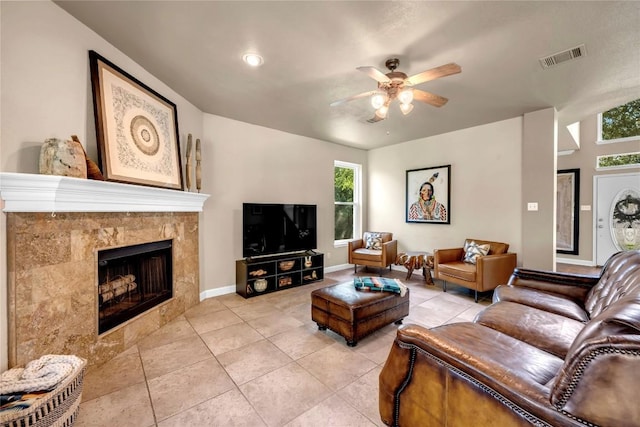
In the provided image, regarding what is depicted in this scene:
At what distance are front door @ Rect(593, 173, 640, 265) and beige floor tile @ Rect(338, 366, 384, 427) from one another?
20.8 ft

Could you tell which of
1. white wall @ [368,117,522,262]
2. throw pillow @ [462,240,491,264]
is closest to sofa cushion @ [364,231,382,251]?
white wall @ [368,117,522,262]

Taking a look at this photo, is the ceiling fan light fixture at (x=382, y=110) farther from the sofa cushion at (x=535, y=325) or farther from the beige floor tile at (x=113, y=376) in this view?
the beige floor tile at (x=113, y=376)

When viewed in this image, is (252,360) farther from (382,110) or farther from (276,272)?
(382,110)

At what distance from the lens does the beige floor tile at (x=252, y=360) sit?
6.30 ft

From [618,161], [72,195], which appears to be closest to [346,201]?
[72,195]

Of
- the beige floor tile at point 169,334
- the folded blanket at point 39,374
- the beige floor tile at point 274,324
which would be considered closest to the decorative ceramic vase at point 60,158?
the folded blanket at point 39,374

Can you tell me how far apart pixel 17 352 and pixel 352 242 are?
164 inches

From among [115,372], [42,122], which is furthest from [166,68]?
[115,372]

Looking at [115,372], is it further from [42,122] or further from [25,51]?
[25,51]

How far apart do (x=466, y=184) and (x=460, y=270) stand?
59.6 inches

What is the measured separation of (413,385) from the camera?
117 cm

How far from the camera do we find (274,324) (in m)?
2.75

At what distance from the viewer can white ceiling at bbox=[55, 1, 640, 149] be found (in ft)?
5.74

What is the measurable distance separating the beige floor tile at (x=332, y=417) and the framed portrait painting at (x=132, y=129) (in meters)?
2.27
